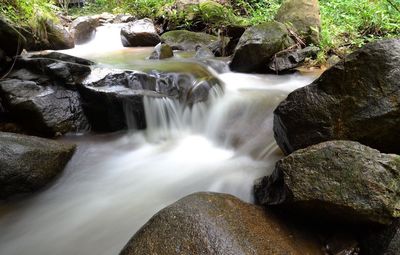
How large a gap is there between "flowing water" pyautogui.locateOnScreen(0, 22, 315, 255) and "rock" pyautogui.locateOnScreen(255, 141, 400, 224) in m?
0.81

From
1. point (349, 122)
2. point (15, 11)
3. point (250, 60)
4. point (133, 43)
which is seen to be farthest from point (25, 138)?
point (133, 43)

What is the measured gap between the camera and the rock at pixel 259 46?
254 inches

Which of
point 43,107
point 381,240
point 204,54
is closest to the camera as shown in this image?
point 381,240

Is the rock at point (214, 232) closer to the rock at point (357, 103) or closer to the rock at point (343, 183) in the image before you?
the rock at point (343, 183)

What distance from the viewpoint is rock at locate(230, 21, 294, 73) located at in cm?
645

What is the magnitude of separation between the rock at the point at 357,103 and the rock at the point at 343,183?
579mm

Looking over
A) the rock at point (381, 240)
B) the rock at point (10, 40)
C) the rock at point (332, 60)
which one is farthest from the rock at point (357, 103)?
the rock at point (10, 40)

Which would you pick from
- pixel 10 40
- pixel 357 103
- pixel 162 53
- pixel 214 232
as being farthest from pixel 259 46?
pixel 214 232

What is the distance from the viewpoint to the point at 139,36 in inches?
398

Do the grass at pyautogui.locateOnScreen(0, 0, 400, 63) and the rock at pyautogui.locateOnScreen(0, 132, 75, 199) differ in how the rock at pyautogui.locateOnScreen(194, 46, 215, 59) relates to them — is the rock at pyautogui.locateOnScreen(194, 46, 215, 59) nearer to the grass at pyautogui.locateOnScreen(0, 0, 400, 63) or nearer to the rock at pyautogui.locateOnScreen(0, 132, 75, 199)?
the grass at pyautogui.locateOnScreen(0, 0, 400, 63)

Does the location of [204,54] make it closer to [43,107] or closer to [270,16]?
[270,16]

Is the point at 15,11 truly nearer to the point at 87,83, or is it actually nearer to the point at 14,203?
the point at 87,83

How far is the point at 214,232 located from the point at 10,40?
185 inches

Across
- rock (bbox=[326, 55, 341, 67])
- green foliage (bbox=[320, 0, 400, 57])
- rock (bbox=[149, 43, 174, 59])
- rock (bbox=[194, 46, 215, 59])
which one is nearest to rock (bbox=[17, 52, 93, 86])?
rock (bbox=[149, 43, 174, 59])
